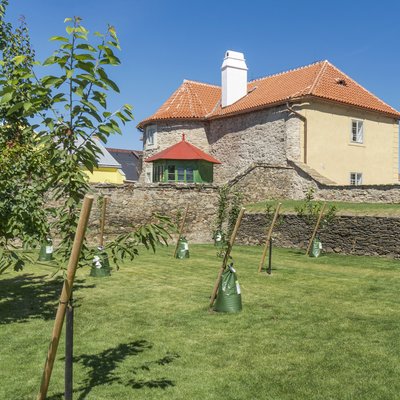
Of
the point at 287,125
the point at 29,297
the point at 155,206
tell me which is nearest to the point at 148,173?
the point at 155,206

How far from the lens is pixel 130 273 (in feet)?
38.2

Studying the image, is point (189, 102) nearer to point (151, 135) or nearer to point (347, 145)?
point (151, 135)

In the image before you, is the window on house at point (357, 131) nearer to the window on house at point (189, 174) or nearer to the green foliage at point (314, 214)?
the green foliage at point (314, 214)

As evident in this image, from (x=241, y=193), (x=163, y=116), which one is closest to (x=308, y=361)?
(x=241, y=193)

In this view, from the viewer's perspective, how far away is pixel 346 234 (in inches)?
627

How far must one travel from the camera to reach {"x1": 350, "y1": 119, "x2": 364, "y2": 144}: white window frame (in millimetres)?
25078

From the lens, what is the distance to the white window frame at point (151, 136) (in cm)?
2961

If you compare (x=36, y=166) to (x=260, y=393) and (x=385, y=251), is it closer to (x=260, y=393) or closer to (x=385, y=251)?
(x=260, y=393)

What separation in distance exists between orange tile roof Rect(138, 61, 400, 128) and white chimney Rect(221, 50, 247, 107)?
1.69 feet

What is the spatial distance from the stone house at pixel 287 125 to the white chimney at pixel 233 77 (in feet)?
0.20

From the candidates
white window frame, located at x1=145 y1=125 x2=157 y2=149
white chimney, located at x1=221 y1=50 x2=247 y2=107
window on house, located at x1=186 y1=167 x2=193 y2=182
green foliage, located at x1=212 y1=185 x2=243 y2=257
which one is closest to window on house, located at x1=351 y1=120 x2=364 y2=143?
white chimney, located at x1=221 y1=50 x2=247 y2=107

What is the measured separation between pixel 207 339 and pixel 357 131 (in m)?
22.0

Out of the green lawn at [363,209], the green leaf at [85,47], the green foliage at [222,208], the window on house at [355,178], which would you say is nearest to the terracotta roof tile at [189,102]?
the green foliage at [222,208]

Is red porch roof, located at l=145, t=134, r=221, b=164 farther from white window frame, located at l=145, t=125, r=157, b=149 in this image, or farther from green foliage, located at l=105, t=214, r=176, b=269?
green foliage, located at l=105, t=214, r=176, b=269
